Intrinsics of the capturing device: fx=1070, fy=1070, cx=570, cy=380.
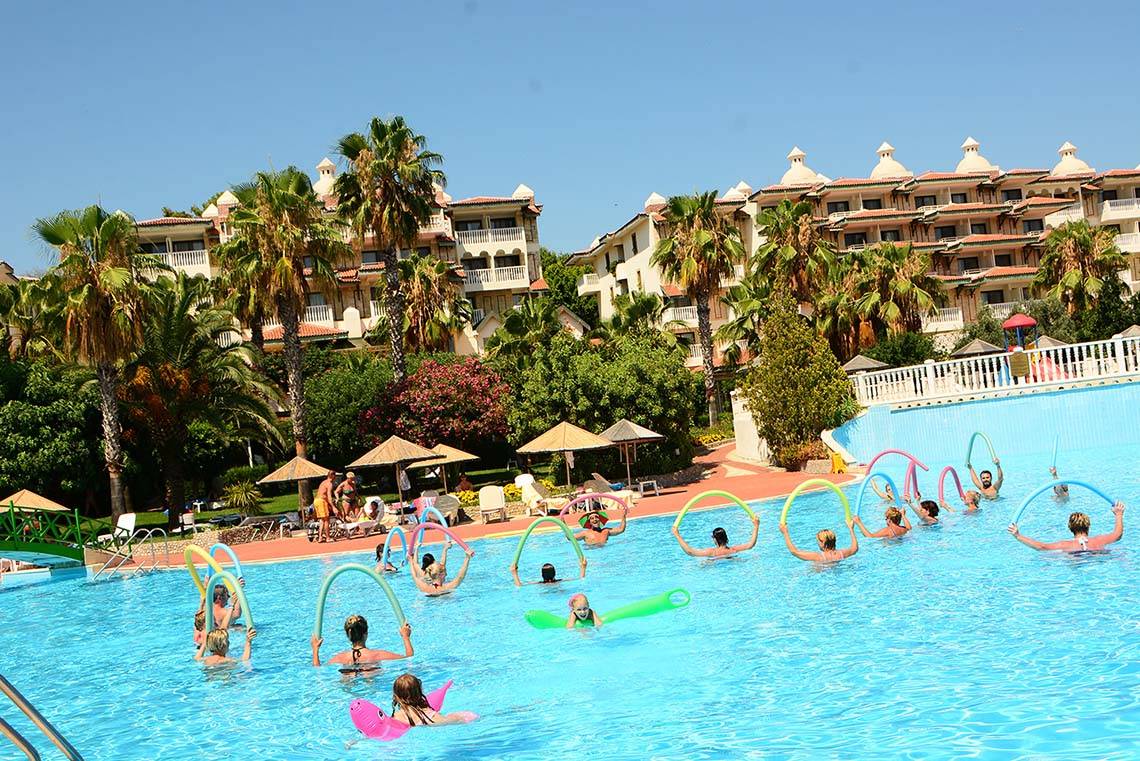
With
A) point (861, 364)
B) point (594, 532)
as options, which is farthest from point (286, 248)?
point (861, 364)


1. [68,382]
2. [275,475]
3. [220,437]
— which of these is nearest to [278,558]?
[275,475]

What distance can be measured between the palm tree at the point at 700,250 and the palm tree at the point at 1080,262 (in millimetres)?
17473

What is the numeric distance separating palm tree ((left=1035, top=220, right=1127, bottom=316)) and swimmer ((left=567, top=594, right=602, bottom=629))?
150 feet

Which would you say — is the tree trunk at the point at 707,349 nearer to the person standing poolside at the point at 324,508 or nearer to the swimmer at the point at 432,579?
the person standing poolside at the point at 324,508

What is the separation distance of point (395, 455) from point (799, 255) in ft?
81.6

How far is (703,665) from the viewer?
1261cm

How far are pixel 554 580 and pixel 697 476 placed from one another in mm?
16933

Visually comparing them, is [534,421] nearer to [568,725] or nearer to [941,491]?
[941,491]

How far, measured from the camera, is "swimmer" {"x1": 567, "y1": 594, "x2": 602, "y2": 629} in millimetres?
14562

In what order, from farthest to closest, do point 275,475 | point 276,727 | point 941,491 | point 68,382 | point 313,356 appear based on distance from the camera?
point 313,356 < point 68,382 < point 275,475 < point 941,491 < point 276,727

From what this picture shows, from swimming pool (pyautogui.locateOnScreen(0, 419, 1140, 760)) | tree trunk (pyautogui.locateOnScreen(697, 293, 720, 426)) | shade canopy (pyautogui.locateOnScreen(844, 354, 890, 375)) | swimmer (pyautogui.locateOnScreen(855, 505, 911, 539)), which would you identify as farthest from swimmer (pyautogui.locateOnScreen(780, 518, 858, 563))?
tree trunk (pyautogui.locateOnScreen(697, 293, 720, 426))

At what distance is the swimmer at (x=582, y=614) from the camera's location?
14.6 meters

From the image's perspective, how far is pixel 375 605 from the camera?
1894 cm

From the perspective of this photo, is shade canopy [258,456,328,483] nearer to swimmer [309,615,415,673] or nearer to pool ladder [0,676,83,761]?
swimmer [309,615,415,673]
